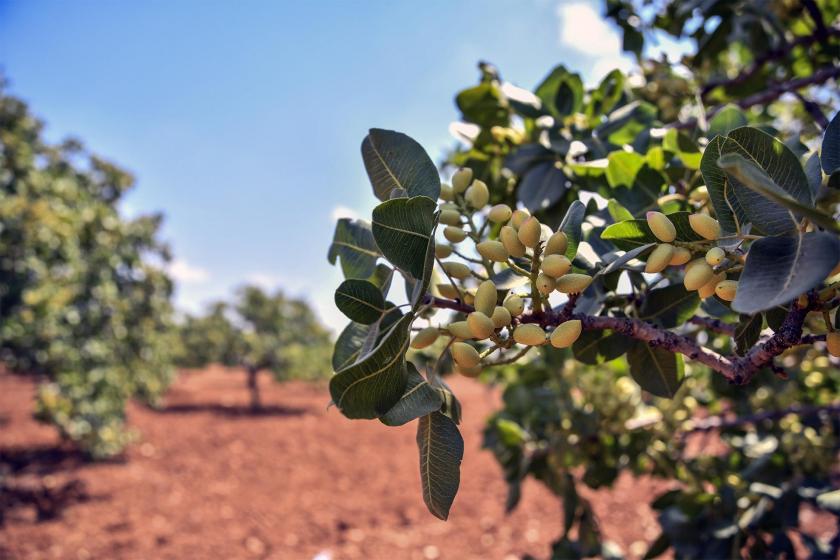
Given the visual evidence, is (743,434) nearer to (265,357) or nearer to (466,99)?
(466,99)

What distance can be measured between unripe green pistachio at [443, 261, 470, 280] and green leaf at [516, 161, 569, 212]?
16.8 inches

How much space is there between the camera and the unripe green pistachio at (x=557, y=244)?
27.6 inches

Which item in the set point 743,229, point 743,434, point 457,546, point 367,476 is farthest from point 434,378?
point 367,476

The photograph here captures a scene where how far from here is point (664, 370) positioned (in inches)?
39.9

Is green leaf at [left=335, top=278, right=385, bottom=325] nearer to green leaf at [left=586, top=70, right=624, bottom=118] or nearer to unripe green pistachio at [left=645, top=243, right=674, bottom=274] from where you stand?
unripe green pistachio at [left=645, top=243, right=674, bottom=274]

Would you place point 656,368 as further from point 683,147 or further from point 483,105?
point 483,105

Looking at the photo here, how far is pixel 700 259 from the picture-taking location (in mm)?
687

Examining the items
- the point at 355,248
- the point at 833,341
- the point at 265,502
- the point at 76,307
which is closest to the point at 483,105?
the point at 355,248

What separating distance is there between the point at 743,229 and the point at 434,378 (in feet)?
1.41

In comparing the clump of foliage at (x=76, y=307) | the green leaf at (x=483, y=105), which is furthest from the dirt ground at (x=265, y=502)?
the green leaf at (x=483, y=105)

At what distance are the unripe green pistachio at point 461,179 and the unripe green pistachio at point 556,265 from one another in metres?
0.30

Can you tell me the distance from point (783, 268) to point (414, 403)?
431 millimetres

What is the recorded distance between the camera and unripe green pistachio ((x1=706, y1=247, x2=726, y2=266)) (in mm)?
647

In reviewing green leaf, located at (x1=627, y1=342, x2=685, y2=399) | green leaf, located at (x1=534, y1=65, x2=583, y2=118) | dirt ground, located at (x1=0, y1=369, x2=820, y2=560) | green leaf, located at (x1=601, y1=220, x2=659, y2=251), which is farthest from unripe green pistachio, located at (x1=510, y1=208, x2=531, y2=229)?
dirt ground, located at (x1=0, y1=369, x2=820, y2=560)
